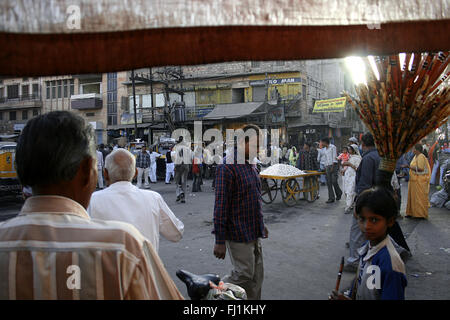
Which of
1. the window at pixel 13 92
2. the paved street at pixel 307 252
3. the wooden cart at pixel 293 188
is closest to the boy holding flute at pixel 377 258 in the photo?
the paved street at pixel 307 252

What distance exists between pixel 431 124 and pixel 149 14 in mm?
1839

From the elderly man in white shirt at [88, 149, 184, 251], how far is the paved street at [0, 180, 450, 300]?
68.8 inches

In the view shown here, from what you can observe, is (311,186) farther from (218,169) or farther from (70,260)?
(70,260)

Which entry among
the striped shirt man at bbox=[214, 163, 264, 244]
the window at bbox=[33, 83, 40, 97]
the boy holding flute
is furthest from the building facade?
the boy holding flute

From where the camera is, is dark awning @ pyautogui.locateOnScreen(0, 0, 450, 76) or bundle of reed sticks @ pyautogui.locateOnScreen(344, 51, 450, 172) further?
bundle of reed sticks @ pyautogui.locateOnScreen(344, 51, 450, 172)

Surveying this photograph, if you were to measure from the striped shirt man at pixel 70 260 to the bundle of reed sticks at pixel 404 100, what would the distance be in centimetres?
171

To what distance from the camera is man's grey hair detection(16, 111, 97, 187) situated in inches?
41.7

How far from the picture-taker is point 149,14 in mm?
859

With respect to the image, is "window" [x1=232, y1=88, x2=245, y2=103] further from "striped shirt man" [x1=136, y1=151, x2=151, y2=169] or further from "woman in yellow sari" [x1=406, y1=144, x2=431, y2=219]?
"woman in yellow sari" [x1=406, y1=144, x2=431, y2=219]

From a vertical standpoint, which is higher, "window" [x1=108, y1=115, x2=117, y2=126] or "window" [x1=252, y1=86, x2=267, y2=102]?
"window" [x1=252, y1=86, x2=267, y2=102]

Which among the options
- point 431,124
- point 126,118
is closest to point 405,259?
point 431,124

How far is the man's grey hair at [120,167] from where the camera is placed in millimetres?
2539

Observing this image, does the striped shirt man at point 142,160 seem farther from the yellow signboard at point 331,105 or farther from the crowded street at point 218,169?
the yellow signboard at point 331,105

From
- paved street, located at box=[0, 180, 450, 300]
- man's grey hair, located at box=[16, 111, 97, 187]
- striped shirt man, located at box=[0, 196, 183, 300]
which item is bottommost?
paved street, located at box=[0, 180, 450, 300]
